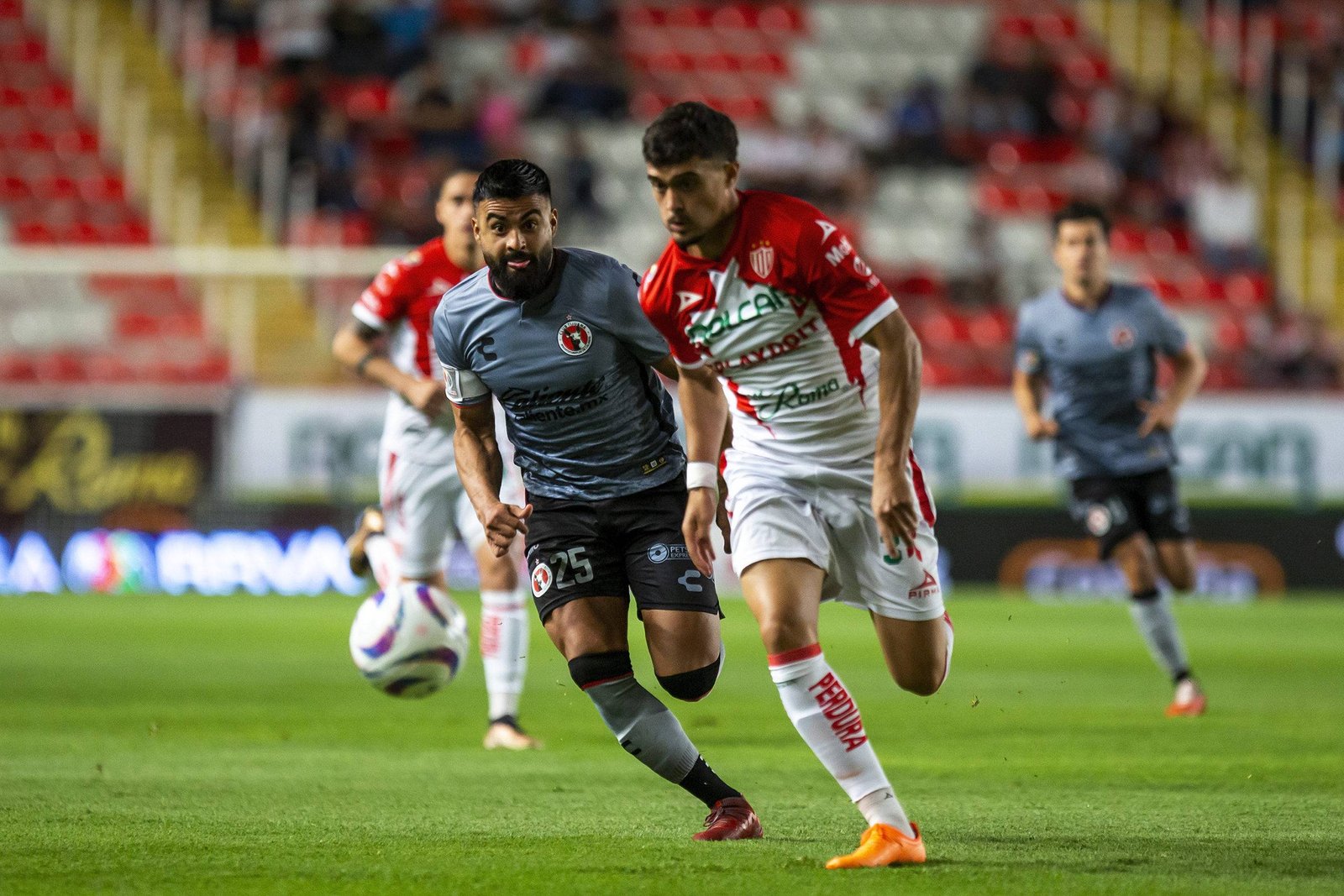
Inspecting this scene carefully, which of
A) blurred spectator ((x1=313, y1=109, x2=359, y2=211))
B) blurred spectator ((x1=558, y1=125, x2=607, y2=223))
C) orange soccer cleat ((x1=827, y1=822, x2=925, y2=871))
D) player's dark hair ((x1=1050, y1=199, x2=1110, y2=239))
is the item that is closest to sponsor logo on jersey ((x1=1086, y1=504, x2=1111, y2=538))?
player's dark hair ((x1=1050, y1=199, x2=1110, y2=239))

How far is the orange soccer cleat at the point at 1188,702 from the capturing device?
9.88 metres

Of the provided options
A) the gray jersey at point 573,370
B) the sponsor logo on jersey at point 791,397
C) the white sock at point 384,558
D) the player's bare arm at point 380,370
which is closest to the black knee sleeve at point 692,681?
the gray jersey at point 573,370

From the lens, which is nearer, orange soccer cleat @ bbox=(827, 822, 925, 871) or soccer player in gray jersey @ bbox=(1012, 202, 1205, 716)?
orange soccer cleat @ bbox=(827, 822, 925, 871)

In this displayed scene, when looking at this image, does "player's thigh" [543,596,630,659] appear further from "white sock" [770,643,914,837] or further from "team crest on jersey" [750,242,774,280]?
"team crest on jersey" [750,242,774,280]

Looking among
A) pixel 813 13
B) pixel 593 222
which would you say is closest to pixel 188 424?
pixel 593 222

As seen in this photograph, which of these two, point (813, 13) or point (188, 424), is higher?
point (813, 13)

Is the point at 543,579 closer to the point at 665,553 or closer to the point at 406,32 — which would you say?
the point at 665,553

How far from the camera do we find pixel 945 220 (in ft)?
78.6

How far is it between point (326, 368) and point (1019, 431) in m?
7.17

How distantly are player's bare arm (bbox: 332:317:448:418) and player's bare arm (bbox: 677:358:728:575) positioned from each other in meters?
2.74

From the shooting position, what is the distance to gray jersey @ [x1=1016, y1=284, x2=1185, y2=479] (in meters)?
10.4

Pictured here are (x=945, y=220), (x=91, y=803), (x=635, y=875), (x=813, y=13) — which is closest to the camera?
(x=635, y=875)

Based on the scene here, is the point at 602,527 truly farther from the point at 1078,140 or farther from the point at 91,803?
the point at 1078,140

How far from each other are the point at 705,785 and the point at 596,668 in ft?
1.60
